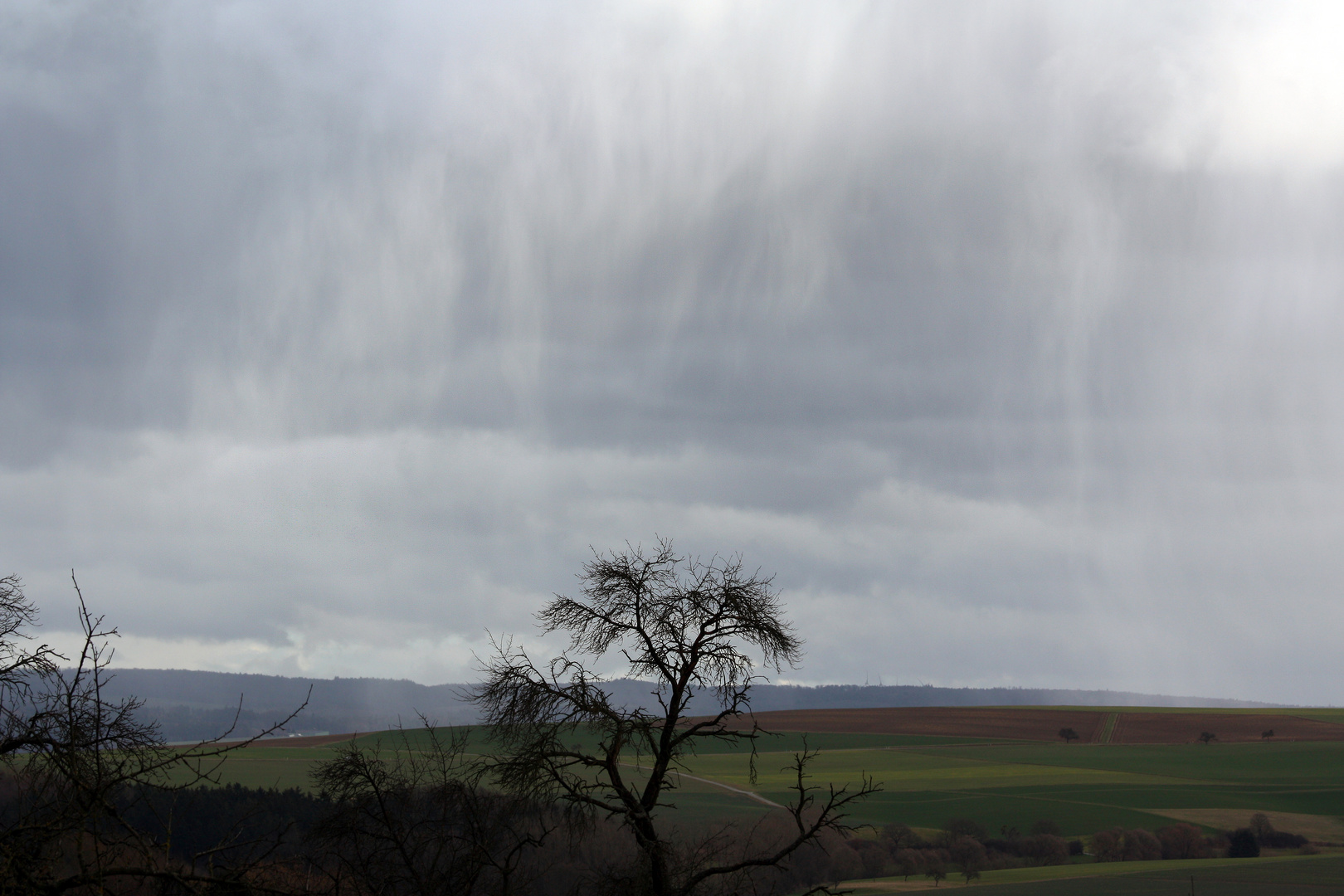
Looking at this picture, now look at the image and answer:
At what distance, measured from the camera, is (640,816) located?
18.6 meters

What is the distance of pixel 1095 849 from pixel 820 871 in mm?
25685

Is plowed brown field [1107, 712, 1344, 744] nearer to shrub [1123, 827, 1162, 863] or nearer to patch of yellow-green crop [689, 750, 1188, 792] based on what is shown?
patch of yellow-green crop [689, 750, 1188, 792]

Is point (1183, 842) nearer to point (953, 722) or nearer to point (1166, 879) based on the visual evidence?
point (1166, 879)

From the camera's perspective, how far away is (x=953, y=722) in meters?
146

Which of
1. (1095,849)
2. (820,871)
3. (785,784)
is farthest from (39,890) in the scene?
(785,784)

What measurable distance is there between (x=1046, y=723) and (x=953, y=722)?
12.4 meters

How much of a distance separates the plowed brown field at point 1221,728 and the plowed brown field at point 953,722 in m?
5.08

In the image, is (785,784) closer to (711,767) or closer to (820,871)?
(711,767)

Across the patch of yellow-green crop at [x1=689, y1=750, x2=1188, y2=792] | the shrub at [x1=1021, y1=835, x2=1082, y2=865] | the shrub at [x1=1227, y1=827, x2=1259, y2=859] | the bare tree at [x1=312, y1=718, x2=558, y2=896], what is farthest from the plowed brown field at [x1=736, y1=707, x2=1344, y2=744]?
the bare tree at [x1=312, y1=718, x2=558, y2=896]

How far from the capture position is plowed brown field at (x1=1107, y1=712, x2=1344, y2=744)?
414ft

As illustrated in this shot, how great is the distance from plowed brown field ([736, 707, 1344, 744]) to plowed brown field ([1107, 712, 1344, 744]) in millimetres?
89

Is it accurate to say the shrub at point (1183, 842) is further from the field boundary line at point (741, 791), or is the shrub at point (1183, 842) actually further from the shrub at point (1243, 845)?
the field boundary line at point (741, 791)

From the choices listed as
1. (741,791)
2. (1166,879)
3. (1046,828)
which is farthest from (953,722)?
(1166,879)

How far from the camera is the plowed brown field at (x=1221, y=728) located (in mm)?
126312
